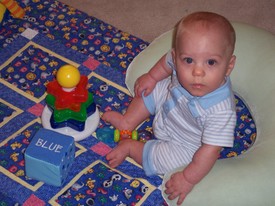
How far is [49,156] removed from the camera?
113 cm

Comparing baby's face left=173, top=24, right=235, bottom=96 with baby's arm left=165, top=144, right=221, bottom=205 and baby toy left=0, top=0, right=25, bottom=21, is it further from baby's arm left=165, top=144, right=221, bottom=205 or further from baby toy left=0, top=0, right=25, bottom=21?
baby toy left=0, top=0, right=25, bottom=21

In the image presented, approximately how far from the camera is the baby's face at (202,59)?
1.00 m

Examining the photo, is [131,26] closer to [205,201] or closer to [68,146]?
[68,146]

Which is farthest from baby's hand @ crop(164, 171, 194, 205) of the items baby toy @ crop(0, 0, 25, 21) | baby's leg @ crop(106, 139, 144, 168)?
baby toy @ crop(0, 0, 25, 21)

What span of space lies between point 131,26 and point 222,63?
77 centimetres

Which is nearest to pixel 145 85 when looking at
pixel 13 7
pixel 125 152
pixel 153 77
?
pixel 153 77

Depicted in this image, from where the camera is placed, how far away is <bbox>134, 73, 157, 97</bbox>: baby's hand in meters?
1.30

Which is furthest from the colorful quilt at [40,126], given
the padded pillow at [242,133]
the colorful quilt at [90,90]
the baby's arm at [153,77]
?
the padded pillow at [242,133]

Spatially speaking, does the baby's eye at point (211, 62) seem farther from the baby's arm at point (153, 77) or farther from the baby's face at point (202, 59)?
the baby's arm at point (153, 77)

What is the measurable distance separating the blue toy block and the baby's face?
323 mm

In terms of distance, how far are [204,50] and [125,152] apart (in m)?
0.38

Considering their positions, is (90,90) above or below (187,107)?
below

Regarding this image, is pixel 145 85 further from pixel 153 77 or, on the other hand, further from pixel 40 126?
pixel 40 126

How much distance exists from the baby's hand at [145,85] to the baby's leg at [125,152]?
0.14m
